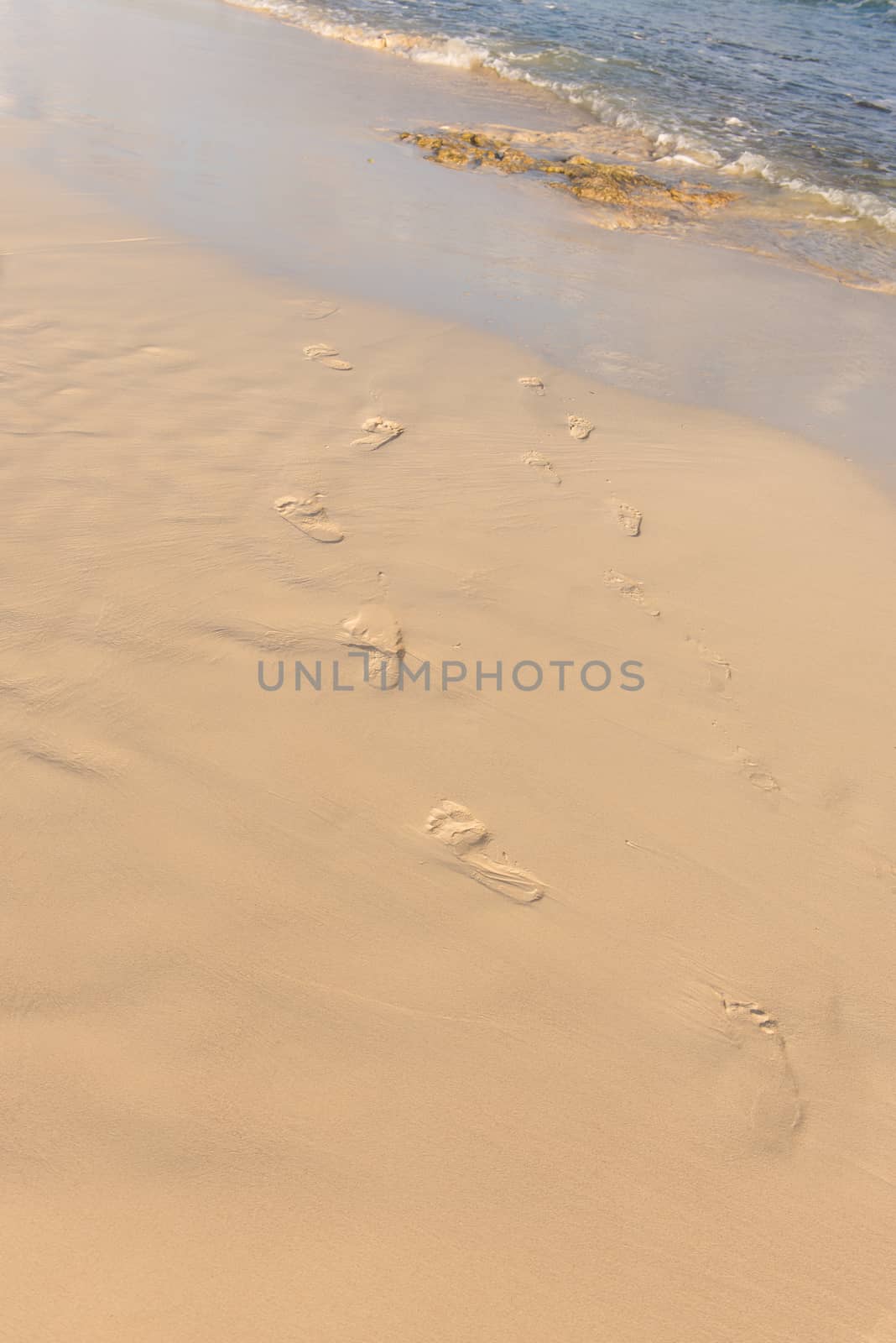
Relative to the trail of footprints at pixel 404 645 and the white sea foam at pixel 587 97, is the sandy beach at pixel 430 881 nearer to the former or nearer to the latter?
the trail of footprints at pixel 404 645

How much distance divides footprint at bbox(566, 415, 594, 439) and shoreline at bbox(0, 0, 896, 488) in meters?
0.50

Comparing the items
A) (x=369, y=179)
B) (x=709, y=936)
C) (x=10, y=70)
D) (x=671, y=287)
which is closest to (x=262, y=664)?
(x=709, y=936)

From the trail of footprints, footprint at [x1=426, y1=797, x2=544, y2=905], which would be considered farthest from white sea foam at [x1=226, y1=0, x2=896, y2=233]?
footprint at [x1=426, y1=797, x2=544, y2=905]

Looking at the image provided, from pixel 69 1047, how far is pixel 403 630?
1.47m

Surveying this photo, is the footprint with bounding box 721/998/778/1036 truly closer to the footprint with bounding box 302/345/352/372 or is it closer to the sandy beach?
the sandy beach

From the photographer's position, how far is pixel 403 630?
2.77 meters

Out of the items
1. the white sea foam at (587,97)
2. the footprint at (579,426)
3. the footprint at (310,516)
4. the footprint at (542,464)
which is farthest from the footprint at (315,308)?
the white sea foam at (587,97)

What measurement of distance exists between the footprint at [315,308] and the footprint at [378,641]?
241 cm

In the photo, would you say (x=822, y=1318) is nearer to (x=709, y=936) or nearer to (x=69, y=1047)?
(x=709, y=936)

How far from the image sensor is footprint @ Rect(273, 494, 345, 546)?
3066 mm

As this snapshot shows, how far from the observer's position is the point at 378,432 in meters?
3.70

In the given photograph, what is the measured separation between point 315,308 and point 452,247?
1.52 metres

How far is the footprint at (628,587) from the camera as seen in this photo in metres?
3.04

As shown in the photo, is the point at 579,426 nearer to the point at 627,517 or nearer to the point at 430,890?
the point at 627,517
